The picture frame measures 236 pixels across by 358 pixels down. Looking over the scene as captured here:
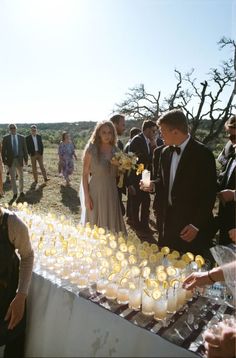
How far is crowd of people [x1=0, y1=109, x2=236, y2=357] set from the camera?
2035 millimetres

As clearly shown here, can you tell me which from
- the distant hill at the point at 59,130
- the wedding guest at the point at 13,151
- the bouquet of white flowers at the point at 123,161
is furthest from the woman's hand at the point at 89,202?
the distant hill at the point at 59,130

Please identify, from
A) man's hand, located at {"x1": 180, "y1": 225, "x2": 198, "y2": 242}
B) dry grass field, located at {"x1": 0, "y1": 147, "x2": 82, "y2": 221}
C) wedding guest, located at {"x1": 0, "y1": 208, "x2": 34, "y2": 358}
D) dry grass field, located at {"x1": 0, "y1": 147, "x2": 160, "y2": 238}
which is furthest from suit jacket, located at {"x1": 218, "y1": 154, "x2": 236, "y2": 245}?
dry grass field, located at {"x1": 0, "y1": 147, "x2": 82, "y2": 221}

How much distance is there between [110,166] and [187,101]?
60.4ft

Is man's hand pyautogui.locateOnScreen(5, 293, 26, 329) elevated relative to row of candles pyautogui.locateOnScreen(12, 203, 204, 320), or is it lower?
lower

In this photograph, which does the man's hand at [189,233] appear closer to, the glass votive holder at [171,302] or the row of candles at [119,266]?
the row of candles at [119,266]

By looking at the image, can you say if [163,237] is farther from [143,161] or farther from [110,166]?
[143,161]

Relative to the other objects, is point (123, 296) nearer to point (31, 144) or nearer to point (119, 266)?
point (119, 266)

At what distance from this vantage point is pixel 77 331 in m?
1.84

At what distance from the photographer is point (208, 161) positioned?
10.4 feet

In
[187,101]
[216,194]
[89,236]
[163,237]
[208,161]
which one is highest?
[187,101]

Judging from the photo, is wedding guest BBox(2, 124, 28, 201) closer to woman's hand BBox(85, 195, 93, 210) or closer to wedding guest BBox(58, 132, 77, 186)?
wedding guest BBox(58, 132, 77, 186)

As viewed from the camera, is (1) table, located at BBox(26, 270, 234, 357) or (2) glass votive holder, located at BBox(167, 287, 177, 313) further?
(2) glass votive holder, located at BBox(167, 287, 177, 313)

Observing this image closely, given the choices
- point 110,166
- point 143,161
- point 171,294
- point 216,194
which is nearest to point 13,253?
point 171,294

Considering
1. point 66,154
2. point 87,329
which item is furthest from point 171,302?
point 66,154
